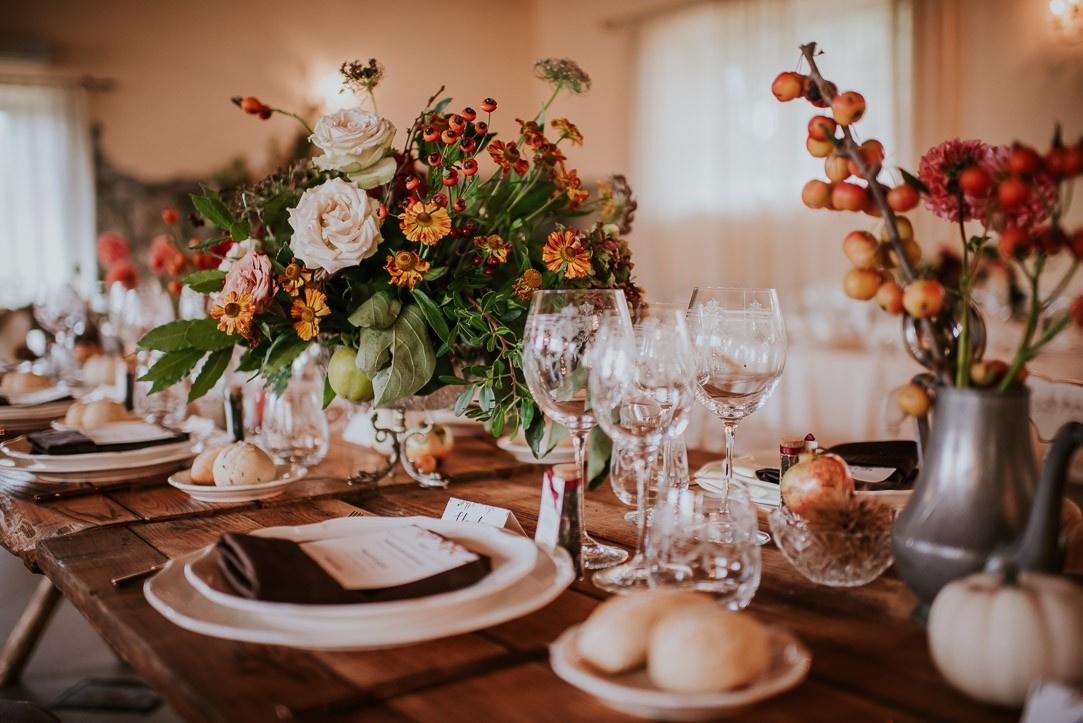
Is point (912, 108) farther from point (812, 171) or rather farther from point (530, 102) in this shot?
point (530, 102)

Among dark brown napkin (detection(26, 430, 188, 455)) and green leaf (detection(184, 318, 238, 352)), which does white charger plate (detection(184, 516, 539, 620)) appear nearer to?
green leaf (detection(184, 318, 238, 352))

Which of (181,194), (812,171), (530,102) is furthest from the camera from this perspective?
(530,102)

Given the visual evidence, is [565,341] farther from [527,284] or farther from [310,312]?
[310,312]

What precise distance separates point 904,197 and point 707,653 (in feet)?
1.26

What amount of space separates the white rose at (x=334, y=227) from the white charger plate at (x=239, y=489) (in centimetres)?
29

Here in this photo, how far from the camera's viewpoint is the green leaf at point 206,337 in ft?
4.37

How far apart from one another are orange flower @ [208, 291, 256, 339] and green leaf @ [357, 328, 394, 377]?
147mm

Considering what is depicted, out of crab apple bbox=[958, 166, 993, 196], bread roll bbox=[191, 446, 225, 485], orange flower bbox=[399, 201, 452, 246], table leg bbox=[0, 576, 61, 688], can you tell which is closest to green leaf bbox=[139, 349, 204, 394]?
bread roll bbox=[191, 446, 225, 485]

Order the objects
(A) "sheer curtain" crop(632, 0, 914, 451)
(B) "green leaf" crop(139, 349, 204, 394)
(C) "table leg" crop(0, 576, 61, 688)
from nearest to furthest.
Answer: (B) "green leaf" crop(139, 349, 204, 394) < (C) "table leg" crop(0, 576, 61, 688) < (A) "sheer curtain" crop(632, 0, 914, 451)

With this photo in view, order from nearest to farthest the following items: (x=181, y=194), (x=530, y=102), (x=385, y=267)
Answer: (x=385, y=267)
(x=181, y=194)
(x=530, y=102)

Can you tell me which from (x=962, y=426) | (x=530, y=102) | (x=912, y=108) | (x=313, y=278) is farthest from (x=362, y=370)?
(x=530, y=102)

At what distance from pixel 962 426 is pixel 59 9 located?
626 centimetres

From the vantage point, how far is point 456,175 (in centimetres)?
124

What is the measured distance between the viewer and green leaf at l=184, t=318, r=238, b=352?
4.37ft
